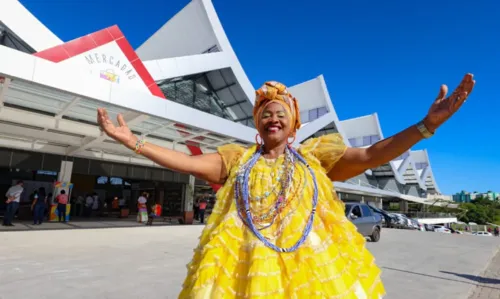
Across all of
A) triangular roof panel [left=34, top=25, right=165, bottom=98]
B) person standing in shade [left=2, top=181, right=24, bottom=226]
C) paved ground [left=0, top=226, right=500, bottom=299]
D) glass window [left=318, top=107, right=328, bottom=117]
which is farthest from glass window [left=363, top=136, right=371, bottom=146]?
person standing in shade [left=2, top=181, right=24, bottom=226]

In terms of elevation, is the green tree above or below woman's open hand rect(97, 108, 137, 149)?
below

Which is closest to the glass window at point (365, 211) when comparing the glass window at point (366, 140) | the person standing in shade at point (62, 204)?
the person standing in shade at point (62, 204)

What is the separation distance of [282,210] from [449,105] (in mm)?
933

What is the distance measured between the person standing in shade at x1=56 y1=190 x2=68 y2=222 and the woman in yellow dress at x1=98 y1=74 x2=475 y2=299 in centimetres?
1222

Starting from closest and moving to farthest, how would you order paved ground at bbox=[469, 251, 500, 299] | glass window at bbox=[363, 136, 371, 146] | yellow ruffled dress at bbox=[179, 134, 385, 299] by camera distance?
yellow ruffled dress at bbox=[179, 134, 385, 299], paved ground at bbox=[469, 251, 500, 299], glass window at bbox=[363, 136, 371, 146]

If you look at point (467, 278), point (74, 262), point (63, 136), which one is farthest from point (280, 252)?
point (63, 136)

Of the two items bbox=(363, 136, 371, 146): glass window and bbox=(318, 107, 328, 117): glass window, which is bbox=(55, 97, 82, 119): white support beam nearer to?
bbox=(318, 107, 328, 117): glass window

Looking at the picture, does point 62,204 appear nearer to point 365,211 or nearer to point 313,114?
point 365,211

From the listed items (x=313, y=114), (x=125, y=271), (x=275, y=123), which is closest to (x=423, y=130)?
(x=275, y=123)

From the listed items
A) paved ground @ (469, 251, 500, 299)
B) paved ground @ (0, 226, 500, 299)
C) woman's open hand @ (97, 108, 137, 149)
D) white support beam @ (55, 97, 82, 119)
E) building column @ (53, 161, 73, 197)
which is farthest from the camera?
building column @ (53, 161, 73, 197)

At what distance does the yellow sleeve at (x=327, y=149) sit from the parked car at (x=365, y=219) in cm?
955

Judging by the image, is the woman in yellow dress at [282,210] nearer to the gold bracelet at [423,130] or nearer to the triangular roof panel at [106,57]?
the gold bracelet at [423,130]

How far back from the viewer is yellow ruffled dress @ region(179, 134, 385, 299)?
137 centimetres

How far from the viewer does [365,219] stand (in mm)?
11188
